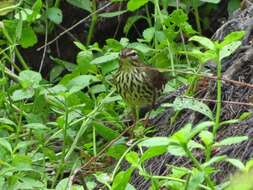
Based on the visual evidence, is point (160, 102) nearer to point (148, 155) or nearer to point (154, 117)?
point (154, 117)

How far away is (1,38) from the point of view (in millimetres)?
5980

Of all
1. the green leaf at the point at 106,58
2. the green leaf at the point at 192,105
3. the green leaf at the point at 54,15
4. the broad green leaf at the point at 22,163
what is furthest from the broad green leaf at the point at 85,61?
the broad green leaf at the point at 22,163

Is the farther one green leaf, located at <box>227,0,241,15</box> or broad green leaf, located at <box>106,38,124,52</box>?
green leaf, located at <box>227,0,241,15</box>

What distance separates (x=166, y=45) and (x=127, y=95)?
0.36 metres

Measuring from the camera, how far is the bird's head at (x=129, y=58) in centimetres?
465

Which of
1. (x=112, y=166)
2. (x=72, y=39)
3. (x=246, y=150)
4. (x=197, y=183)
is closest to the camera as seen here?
(x=197, y=183)

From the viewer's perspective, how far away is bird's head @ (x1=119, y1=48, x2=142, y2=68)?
4.65 metres

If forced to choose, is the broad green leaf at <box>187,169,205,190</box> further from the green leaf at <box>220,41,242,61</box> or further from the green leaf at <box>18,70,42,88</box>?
the green leaf at <box>18,70,42,88</box>

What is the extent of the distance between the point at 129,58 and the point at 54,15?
46.4 inches

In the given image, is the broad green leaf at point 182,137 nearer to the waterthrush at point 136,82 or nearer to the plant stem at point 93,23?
the waterthrush at point 136,82

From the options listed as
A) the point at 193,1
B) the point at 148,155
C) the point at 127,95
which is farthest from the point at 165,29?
the point at 148,155

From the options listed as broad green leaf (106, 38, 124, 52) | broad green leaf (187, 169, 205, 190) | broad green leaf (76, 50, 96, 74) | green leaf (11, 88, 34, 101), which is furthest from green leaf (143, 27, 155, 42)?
broad green leaf (187, 169, 205, 190)

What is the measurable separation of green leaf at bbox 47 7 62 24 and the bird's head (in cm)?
102

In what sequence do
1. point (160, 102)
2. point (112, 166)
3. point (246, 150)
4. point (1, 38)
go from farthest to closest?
point (1, 38) → point (160, 102) → point (112, 166) → point (246, 150)
